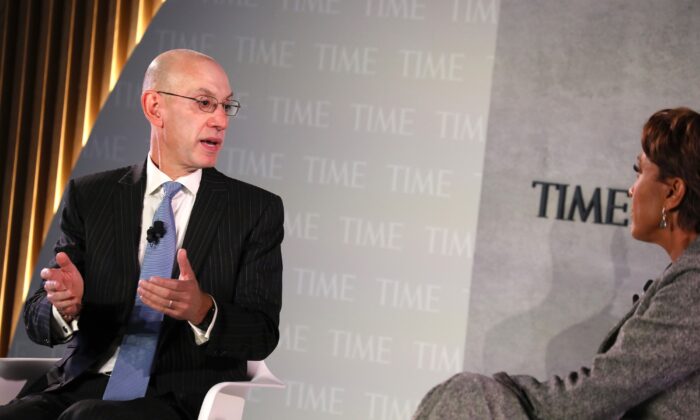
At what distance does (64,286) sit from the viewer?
271 centimetres

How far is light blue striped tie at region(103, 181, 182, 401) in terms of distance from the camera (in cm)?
286

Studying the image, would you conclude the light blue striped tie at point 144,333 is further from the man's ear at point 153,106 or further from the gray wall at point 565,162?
the gray wall at point 565,162

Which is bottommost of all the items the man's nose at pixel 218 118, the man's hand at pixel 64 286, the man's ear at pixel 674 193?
the man's hand at pixel 64 286

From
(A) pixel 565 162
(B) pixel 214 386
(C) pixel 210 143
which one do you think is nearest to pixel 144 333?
(B) pixel 214 386

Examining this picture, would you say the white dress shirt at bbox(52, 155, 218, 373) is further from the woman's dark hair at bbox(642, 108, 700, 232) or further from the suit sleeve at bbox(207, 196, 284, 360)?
the woman's dark hair at bbox(642, 108, 700, 232)

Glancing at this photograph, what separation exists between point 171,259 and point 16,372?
70cm

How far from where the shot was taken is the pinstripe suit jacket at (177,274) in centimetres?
Answer: 296

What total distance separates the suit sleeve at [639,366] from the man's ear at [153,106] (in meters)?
1.40

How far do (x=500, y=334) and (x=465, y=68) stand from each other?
134 centimetres

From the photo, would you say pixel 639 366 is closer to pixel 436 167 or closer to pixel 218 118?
pixel 218 118

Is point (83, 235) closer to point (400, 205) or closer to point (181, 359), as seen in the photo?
point (181, 359)

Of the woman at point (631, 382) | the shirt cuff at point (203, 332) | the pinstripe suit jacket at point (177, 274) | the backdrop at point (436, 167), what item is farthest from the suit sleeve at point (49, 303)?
the backdrop at point (436, 167)

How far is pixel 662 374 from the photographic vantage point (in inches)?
95.6

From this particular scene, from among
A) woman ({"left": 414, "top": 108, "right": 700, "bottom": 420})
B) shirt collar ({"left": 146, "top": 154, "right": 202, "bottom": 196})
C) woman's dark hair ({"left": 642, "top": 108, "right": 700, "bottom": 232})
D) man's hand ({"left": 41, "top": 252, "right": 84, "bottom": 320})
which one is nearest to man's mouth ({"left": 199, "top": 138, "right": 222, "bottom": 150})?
shirt collar ({"left": 146, "top": 154, "right": 202, "bottom": 196})
